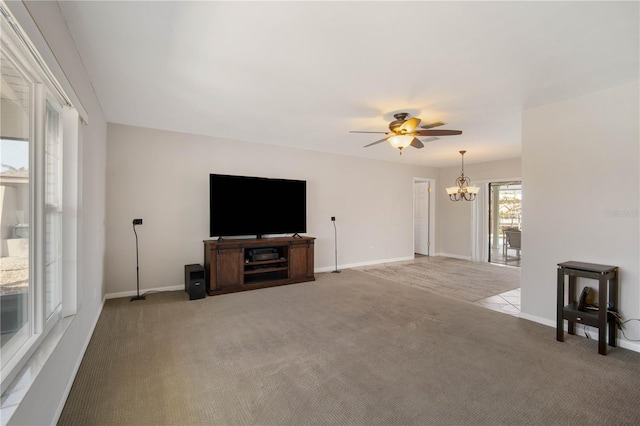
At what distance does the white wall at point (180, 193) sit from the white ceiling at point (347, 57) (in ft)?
2.11

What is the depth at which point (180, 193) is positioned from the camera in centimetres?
460

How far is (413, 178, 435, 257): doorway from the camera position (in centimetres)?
817

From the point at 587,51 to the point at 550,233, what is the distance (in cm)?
184

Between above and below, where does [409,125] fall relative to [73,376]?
above

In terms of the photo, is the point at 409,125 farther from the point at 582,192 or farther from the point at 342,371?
the point at 342,371

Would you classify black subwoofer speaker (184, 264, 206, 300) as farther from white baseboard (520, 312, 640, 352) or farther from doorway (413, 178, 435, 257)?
doorway (413, 178, 435, 257)

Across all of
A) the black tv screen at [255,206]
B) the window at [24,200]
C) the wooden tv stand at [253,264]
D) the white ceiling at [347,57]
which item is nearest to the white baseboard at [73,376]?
the window at [24,200]

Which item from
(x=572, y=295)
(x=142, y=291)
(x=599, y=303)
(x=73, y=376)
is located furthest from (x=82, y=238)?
(x=572, y=295)

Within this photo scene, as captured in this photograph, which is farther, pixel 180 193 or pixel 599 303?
pixel 180 193

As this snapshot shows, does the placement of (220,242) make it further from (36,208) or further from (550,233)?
(550,233)

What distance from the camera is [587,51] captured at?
2270mm

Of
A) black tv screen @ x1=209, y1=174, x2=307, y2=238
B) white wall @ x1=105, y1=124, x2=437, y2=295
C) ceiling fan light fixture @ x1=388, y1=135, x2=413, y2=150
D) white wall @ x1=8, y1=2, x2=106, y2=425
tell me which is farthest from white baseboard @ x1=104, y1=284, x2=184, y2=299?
ceiling fan light fixture @ x1=388, y1=135, x2=413, y2=150

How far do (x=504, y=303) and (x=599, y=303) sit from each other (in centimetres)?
145

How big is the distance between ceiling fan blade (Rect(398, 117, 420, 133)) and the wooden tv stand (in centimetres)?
258
